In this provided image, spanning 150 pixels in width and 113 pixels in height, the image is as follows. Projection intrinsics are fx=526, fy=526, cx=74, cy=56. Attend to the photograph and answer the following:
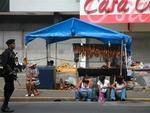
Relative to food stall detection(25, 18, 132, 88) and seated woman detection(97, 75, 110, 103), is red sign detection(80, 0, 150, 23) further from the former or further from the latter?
seated woman detection(97, 75, 110, 103)

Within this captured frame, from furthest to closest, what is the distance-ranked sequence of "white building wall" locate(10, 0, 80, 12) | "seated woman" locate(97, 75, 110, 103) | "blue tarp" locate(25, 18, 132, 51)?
1. "white building wall" locate(10, 0, 80, 12)
2. "blue tarp" locate(25, 18, 132, 51)
3. "seated woman" locate(97, 75, 110, 103)

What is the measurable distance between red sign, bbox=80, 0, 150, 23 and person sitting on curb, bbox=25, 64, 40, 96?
29.4 feet

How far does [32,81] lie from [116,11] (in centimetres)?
994

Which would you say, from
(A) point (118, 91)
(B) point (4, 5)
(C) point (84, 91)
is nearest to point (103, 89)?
(A) point (118, 91)

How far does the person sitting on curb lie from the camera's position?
18.4m

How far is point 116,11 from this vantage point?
27203 mm

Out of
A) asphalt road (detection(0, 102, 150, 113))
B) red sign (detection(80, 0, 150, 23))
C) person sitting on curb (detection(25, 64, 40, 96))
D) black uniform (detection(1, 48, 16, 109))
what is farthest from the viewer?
red sign (detection(80, 0, 150, 23))

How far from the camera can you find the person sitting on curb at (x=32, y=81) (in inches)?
723

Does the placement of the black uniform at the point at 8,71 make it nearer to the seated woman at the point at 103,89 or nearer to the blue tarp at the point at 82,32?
the seated woman at the point at 103,89

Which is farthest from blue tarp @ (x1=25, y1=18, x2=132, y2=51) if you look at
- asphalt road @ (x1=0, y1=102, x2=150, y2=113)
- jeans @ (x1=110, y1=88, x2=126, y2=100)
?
asphalt road @ (x1=0, y1=102, x2=150, y2=113)

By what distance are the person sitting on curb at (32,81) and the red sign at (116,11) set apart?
8.96m

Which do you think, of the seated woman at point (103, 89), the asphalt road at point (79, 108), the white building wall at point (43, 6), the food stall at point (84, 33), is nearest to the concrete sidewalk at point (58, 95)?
the seated woman at point (103, 89)

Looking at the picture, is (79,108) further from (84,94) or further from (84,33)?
(84,33)

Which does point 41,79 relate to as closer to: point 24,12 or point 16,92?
point 16,92
